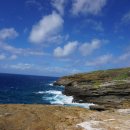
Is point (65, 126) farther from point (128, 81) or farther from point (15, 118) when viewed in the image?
point (128, 81)

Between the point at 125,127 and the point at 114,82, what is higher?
the point at 114,82

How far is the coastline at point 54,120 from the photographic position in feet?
62.8

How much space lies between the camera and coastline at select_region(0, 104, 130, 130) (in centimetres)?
1915

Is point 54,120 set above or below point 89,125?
above

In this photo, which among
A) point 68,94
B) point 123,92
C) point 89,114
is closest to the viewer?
point 89,114

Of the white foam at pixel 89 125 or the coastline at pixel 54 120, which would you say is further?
the coastline at pixel 54 120

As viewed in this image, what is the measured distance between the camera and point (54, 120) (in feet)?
68.2

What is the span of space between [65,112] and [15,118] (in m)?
5.09

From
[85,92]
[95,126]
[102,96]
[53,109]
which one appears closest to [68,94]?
[85,92]

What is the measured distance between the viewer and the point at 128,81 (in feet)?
224

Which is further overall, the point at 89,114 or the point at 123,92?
the point at 123,92

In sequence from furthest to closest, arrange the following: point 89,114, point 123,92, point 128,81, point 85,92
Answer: point 85,92 → point 128,81 → point 123,92 → point 89,114

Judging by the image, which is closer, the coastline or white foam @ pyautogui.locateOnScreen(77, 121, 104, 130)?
white foam @ pyautogui.locateOnScreen(77, 121, 104, 130)

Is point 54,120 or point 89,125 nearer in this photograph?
point 89,125
